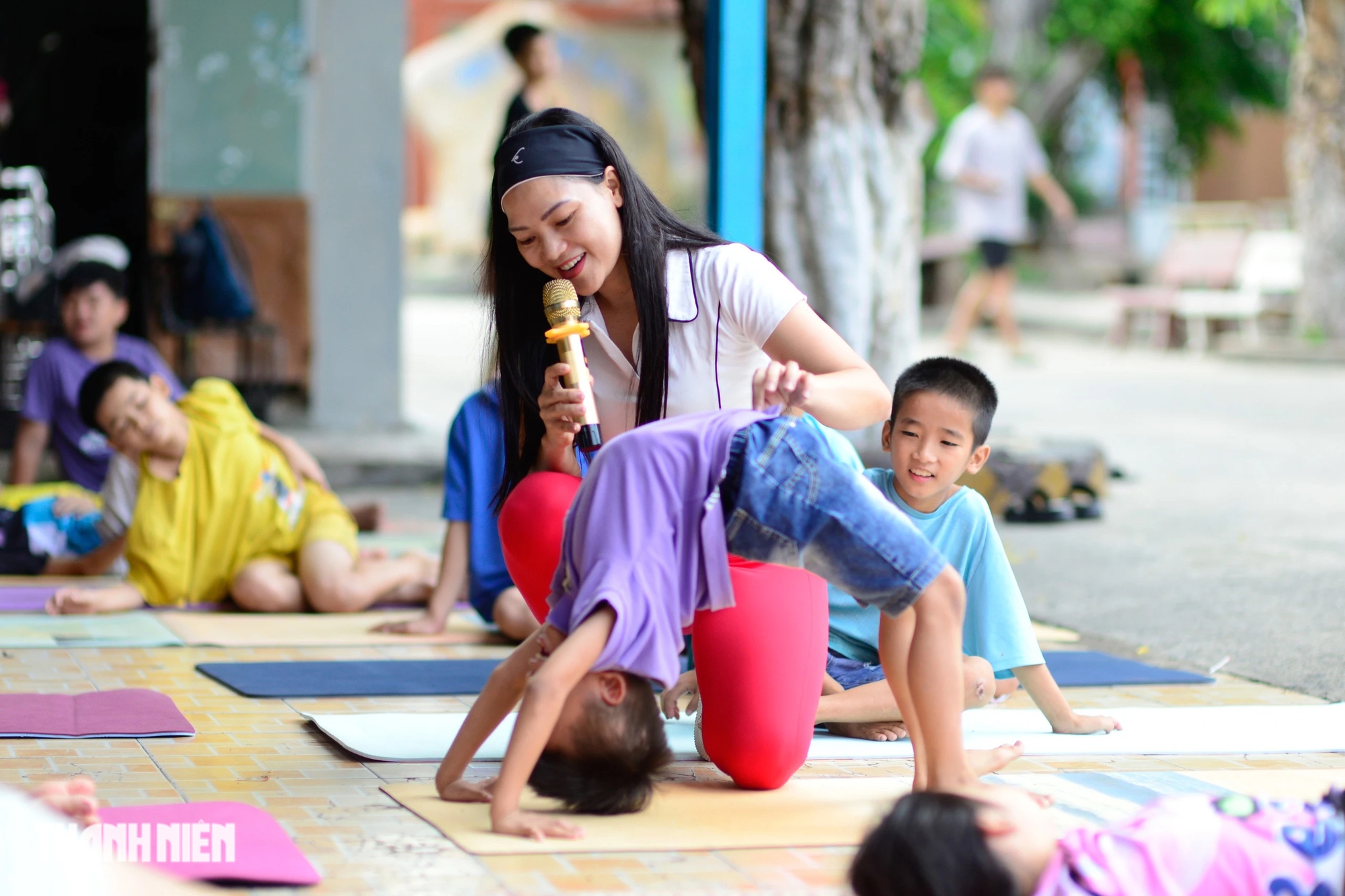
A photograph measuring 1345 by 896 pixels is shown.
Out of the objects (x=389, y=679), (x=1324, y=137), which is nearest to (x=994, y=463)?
(x=389, y=679)

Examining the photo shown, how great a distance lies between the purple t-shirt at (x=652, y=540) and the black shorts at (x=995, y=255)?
9.90 metres

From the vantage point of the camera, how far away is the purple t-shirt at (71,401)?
5965 mm

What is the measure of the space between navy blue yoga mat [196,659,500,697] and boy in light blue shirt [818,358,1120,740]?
958mm

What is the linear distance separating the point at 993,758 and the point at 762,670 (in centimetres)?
43

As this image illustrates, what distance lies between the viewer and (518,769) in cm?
266

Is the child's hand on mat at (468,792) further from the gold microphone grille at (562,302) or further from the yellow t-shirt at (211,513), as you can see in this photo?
the yellow t-shirt at (211,513)

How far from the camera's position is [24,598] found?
16.9 ft

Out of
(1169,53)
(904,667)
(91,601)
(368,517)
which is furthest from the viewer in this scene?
(1169,53)

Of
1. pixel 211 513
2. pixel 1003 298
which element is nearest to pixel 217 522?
pixel 211 513

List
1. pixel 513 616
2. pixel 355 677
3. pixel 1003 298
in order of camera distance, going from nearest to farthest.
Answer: pixel 355 677 → pixel 513 616 → pixel 1003 298

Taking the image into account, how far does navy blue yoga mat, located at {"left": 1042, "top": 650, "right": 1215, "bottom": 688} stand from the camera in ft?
13.6

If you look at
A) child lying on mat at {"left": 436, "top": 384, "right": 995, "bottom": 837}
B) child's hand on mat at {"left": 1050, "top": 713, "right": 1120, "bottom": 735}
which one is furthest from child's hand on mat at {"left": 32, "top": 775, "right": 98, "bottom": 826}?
child's hand on mat at {"left": 1050, "top": 713, "right": 1120, "bottom": 735}

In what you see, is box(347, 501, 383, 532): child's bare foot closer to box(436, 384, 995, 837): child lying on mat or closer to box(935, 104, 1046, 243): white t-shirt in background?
box(436, 384, 995, 837): child lying on mat

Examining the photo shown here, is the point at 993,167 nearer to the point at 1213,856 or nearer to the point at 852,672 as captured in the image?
the point at 852,672
